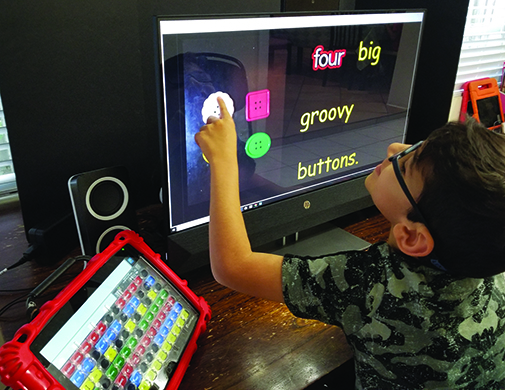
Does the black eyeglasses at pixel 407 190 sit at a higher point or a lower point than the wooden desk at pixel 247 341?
higher

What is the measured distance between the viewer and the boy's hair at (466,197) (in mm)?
503

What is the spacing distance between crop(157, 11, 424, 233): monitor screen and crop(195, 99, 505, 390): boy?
23 centimetres

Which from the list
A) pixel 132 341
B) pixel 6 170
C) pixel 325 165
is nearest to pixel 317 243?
pixel 325 165

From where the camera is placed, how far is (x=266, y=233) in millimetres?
975

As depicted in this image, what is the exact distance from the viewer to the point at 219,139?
745mm

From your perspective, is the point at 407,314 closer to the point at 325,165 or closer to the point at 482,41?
the point at 325,165

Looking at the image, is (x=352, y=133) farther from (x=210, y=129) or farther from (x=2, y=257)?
(x=2, y=257)

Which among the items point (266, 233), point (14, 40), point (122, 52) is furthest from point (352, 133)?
point (14, 40)

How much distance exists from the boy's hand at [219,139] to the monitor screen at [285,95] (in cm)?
3

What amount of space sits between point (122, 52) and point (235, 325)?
0.63 m

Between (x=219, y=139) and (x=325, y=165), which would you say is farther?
(x=325, y=165)

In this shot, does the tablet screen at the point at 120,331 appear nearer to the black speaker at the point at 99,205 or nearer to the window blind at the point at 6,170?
the black speaker at the point at 99,205

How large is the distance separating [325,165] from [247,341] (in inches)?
17.6

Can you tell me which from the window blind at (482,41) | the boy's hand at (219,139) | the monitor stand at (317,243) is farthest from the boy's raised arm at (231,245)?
the window blind at (482,41)
